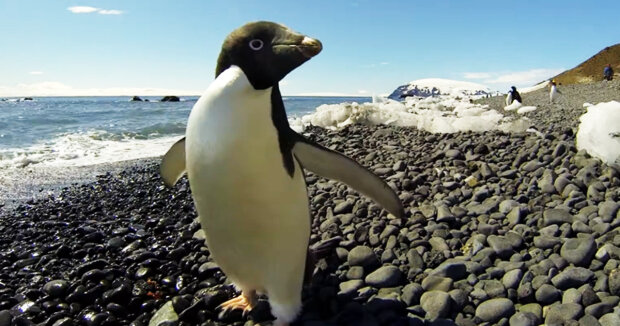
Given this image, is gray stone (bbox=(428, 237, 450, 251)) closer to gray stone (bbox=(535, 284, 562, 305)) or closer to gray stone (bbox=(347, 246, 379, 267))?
gray stone (bbox=(347, 246, 379, 267))

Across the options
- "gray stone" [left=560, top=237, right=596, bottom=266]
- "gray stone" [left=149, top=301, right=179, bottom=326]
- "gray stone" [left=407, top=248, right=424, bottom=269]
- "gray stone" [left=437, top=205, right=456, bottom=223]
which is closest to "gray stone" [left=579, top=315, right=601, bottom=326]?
"gray stone" [left=560, top=237, right=596, bottom=266]

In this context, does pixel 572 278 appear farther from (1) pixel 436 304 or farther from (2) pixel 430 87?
(2) pixel 430 87

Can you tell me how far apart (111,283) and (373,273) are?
226 centimetres

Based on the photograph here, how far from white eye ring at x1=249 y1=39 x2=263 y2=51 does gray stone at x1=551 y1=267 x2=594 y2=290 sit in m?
2.35

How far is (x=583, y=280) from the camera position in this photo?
9.29 ft

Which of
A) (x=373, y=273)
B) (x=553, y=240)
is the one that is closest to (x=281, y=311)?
(x=373, y=273)

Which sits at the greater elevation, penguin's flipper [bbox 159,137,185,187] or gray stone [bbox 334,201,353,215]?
penguin's flipper [bbox 159,137,185,187]

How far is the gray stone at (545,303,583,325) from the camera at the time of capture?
2.54 m

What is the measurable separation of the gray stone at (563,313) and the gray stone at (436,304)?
56 centimetres

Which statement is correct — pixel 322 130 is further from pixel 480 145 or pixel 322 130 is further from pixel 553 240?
pixel 553 240

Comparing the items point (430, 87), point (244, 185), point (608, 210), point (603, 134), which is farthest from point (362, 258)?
point (430, 87)

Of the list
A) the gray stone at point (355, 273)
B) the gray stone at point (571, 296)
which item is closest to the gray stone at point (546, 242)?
the gray stone at point (571, 296)

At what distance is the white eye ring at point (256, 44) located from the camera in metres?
2.40

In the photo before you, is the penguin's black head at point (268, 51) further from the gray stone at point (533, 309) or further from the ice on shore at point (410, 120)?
the ice on shore at point (410, 120)
